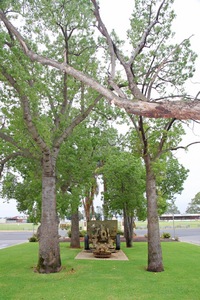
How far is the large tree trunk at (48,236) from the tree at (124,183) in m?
8.62

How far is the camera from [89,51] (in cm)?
1507

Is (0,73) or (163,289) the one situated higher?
(0,73)

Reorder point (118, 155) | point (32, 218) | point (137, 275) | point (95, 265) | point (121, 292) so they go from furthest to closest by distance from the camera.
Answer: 1. point (118, 155)
2. point (32, 218)
3. point (95, 265)
4. point (137, 275)
5. point (121, 292)

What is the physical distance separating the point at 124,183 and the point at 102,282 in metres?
12.4

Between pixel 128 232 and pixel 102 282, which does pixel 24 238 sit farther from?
pixel 102 282

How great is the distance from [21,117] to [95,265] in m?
7.32

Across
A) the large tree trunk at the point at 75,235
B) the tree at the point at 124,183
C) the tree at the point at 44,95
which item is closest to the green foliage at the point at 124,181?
the tree at the point at 124,183


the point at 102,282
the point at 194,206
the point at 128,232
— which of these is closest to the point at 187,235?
the point at 128,232

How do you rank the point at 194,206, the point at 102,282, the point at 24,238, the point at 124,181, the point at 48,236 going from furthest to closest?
the point at 194,206 < the point at 24,238 < the point at 124,181 < the point at 48,236 < the point at 102,282

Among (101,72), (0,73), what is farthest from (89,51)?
(0,73)

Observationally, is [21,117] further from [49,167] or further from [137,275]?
[137,275]

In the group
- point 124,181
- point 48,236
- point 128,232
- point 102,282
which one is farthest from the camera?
point 128,232

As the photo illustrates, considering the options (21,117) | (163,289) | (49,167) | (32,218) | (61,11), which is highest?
(61,11)

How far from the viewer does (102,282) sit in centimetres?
1120
